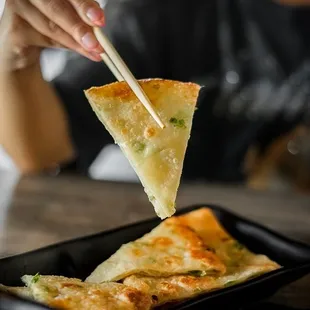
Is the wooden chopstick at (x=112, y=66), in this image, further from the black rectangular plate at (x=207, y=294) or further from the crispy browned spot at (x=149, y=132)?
the black rectangular plate at (x=207, y=294)

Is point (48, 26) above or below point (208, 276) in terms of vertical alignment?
above

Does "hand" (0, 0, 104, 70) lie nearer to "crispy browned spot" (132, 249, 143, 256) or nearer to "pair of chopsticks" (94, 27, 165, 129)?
"pair of chopsticks" (94, 27, 165, 129)

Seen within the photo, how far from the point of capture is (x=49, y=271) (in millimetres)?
797

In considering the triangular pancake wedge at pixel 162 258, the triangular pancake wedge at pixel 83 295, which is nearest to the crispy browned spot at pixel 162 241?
the triangular pancake wedge at pixel 162 258

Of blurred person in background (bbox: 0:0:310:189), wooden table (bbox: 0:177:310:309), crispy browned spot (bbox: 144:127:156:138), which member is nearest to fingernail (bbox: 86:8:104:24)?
crispy browned spot (bbox: 144:127:156:138)

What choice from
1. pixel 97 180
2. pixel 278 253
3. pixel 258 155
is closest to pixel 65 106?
pixel 97 180

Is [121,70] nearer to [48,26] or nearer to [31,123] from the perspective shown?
[48,26]

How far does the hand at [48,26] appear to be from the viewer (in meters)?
0.72

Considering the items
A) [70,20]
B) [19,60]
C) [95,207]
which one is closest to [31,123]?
[95,207]

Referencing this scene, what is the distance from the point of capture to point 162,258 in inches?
31.0

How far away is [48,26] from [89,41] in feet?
0.29

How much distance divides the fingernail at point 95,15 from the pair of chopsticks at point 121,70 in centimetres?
1

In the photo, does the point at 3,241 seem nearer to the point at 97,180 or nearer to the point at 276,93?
the point at 97,180

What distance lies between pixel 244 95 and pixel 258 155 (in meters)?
0.17
